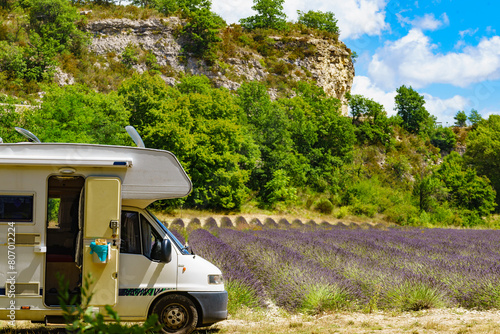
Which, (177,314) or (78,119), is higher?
(78,119)

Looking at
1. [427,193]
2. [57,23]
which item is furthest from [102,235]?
[57,23]

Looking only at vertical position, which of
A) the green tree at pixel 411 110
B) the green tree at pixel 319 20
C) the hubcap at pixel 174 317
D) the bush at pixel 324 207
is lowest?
the bush at pixel 324 207

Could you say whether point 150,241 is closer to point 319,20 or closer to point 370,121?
point 370,121

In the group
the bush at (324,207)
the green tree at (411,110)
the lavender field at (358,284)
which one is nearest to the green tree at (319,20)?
the green tree at (411,110)

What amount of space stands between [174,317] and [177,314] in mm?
62

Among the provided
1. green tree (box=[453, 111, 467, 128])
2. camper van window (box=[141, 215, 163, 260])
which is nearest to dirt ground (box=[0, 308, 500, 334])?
camper van window (box=[141, 215, 163, 260])

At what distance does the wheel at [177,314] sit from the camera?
25.1ft

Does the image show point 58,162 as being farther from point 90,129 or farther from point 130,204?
point 90,129

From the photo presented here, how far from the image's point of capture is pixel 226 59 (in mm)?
84125

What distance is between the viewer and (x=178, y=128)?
46.8 meters

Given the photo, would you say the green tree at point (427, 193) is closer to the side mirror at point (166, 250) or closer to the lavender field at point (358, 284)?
the lavender field at point (358, 284)

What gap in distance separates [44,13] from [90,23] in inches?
283

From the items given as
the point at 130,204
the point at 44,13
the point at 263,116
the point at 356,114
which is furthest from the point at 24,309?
the point at 356,114

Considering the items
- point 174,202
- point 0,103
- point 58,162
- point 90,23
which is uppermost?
point 90,23
